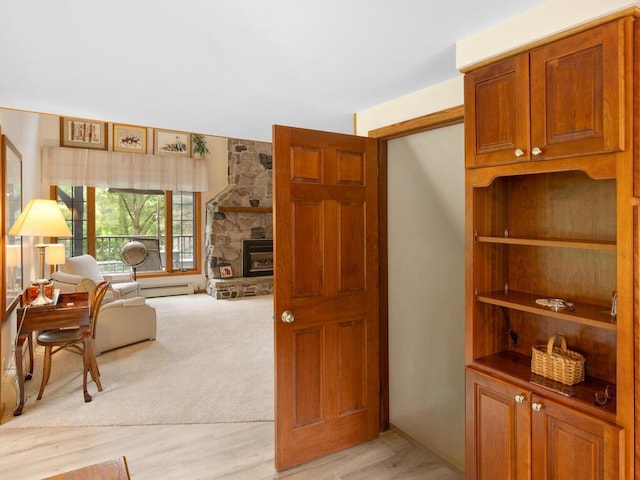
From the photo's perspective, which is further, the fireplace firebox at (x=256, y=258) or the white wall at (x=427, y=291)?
the fireplace firebox at (x=256, y=258)

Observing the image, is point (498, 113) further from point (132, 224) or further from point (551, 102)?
point (132, 224)

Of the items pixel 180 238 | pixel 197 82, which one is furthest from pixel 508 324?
pixel 180 238

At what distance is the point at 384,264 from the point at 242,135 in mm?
1780

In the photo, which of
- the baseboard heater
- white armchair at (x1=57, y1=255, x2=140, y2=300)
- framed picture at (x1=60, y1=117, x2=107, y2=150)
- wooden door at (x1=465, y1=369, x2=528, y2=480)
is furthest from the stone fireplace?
wooden door at (x1=465, y1=369, x2=528, y2=480)

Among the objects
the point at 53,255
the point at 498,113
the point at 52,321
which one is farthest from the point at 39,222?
the point at 498,113

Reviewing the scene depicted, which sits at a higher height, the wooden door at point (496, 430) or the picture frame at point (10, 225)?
the picture frame at point (10, 225)

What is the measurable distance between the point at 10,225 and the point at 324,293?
2918 mm

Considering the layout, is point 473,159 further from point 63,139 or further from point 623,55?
point 63,139

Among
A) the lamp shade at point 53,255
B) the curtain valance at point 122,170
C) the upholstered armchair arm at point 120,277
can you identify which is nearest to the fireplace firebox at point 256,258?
the curtain valance at point 122,170

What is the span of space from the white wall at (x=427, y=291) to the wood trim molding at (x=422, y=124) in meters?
0.14

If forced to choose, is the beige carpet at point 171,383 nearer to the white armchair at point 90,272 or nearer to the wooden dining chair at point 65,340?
the wooden dining chair at point 65,340

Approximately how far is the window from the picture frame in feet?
10.4

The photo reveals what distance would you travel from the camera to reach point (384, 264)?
2756 millimetres

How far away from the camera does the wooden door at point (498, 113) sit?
5.15ft
